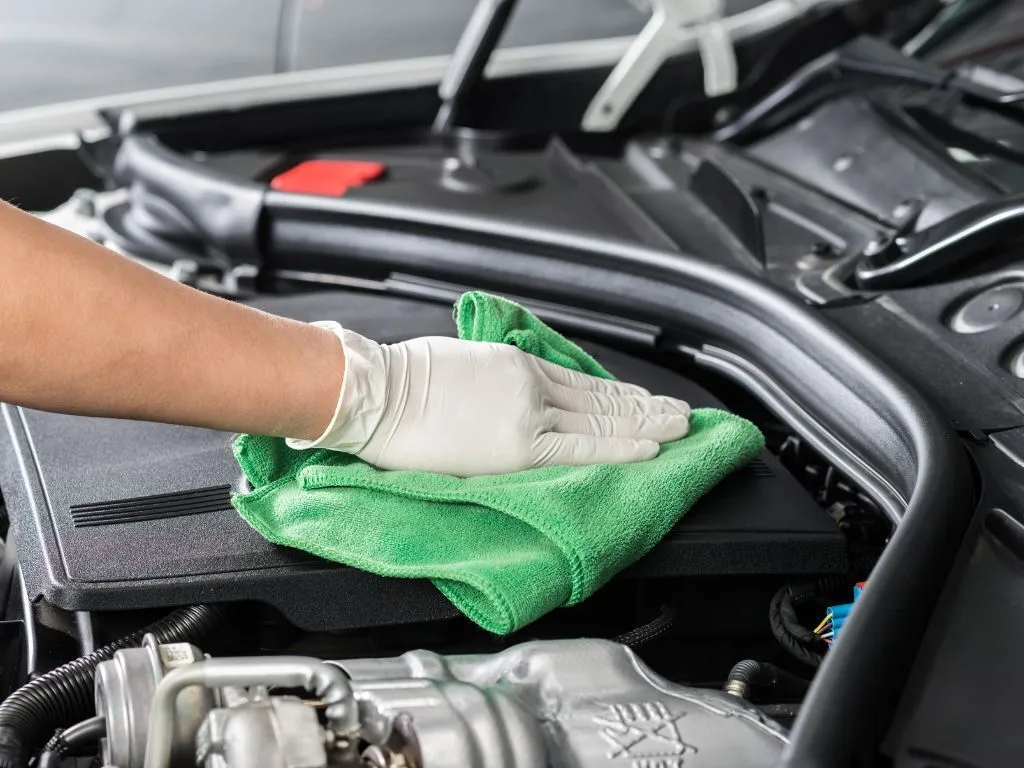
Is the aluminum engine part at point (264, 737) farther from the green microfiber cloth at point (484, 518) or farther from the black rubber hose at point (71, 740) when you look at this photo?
the green microfiber cloth at point (484, 518)

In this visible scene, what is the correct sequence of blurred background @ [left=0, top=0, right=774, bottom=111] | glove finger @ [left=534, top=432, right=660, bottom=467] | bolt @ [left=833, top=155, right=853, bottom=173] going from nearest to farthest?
1. glove finger @ [left=534, top=432, right=660, bottom=467]
2. bolt @ [left=833, top=155, right=853, bottom=173]
3. blurred background @ [left=0, top=0, right=774, bottom=111]

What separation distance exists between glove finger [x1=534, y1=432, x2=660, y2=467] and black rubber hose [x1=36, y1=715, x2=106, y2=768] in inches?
16.6

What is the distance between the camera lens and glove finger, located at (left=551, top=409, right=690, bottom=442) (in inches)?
42.9

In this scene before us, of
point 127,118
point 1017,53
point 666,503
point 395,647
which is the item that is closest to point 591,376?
point 666,503

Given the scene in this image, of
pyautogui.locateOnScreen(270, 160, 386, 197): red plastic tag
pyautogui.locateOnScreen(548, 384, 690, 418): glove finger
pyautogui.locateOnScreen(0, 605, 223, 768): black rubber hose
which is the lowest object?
pyautogui.locateOnScreen(0, 605, 223, 768): black rubber hose

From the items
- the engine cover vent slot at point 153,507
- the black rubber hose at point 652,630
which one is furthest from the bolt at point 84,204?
the black rubber hose at point 652,630

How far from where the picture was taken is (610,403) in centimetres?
114

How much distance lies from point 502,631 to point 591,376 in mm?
337

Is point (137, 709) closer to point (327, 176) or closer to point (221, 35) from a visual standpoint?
point (327, 176)

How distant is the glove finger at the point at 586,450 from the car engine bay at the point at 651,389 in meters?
0.08

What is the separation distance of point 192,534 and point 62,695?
17 cm

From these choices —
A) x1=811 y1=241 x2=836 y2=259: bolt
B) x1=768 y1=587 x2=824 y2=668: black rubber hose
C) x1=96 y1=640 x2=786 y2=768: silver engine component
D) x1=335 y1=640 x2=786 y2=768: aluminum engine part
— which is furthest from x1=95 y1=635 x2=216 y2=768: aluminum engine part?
x1=811 y1=241 x2=836 y2=259: bolt

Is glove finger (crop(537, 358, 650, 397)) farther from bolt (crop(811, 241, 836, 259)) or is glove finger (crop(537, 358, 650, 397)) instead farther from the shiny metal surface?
→ the shiny metal surface

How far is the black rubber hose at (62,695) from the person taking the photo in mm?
824
